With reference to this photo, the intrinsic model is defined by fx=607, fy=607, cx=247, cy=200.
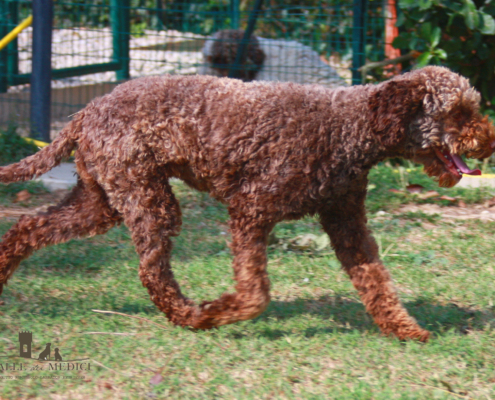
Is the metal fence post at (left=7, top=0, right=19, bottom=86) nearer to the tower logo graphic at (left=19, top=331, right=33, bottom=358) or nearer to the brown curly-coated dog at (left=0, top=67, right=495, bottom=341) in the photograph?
the brown curly-coated dog at (left=0, top=67, right=495, bottom=341)

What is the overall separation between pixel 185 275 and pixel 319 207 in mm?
1359

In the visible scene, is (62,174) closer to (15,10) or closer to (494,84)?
(15,10)

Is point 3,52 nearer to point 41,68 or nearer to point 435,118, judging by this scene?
point 41,68

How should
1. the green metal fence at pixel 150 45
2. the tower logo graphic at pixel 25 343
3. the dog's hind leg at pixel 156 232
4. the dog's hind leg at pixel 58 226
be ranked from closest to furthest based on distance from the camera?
the tower logo graphic at pixel 25 343 < the dog's hind leg at pixel 156 232 < the dog's hind leg at pixel 58 226 < the green metal fence at pixel 150 45

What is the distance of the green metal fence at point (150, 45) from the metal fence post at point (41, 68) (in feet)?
0.84

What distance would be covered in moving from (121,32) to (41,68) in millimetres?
1356

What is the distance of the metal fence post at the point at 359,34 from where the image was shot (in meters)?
7.06

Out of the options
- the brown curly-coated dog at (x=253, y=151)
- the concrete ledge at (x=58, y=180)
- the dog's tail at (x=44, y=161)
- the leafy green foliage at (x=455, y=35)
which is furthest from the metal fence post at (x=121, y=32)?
the brown curly-coated dog at (x=253, y=151)

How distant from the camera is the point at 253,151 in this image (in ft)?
10.5

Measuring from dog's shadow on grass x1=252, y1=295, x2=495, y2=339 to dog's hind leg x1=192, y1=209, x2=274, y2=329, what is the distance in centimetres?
30

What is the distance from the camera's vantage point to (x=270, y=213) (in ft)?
10.6

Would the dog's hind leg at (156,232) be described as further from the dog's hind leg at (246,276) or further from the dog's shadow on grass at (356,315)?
the dog's shadow on grass at (356,315)

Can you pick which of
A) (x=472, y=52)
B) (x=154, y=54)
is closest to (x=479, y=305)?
(x=472, y=52)

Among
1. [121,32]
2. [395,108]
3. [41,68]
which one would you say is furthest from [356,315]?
[121,32]
